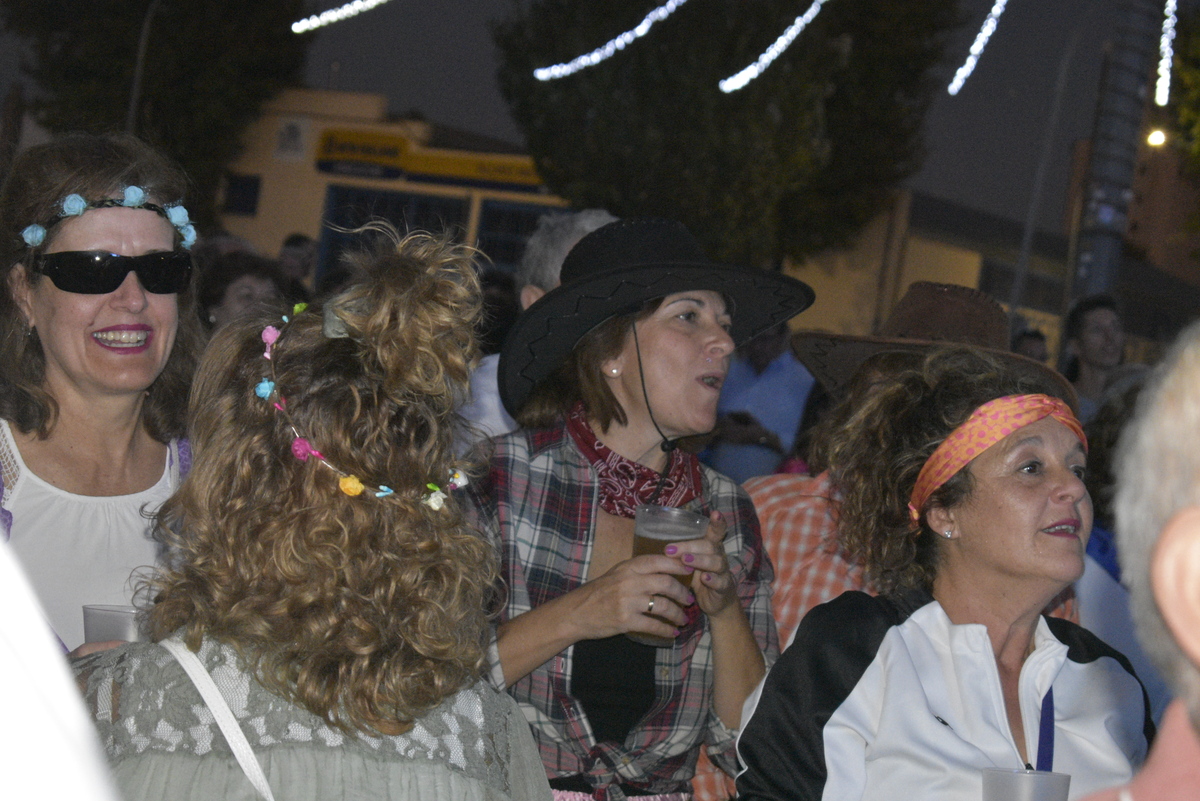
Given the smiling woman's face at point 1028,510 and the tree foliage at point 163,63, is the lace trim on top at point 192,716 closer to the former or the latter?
A: the smiling woman's face at point 1028,510

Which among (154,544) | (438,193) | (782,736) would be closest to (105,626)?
(154,544)

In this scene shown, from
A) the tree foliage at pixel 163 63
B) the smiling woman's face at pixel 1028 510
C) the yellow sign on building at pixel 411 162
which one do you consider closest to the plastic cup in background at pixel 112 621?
the smiling woman's face at pixel 1028 510

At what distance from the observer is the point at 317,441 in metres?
1.81

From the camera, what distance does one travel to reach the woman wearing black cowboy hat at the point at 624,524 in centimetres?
271

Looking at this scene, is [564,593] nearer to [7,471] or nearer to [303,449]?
[303,449]

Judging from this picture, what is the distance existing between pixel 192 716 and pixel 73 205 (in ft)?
5.42

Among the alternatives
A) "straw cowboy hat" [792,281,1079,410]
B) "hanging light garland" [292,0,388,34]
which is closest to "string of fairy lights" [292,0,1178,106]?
"hanging light garland" [292,0,388,34]

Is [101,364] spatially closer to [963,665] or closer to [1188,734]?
[963,665]

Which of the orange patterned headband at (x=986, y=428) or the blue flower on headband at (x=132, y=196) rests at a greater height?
the blue flower on headband at (x=132, y=196)

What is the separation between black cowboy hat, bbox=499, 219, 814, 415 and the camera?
321cm

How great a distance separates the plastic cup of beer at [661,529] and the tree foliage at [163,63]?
2687 centimetres

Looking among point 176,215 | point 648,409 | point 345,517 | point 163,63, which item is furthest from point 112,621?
point 163,63

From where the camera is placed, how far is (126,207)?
290 cm

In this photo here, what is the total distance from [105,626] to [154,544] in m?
0.56
